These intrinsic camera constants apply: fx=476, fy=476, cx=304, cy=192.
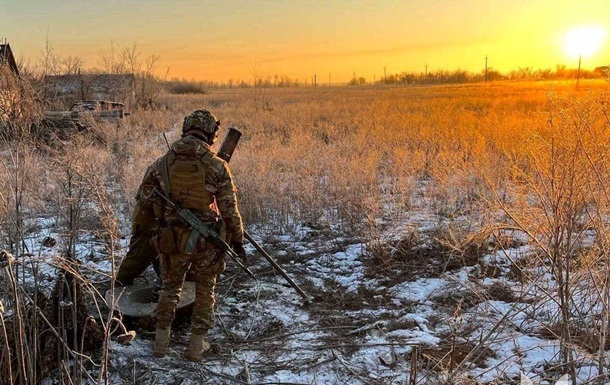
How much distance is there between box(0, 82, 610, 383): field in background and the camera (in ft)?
9.14

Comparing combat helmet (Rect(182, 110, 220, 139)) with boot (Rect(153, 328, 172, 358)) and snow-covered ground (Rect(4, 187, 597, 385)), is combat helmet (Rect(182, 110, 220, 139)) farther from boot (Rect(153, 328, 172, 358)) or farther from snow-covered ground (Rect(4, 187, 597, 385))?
boot (Rect(153, 328, 172, 358))

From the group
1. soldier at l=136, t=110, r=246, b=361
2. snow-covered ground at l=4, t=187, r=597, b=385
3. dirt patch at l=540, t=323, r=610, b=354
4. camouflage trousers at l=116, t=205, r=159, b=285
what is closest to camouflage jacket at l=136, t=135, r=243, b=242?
soldier at l=136, t=110, r=246, b=361

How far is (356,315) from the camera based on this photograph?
4344mm

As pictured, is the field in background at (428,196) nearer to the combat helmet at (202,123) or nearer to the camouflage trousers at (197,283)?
the camouflage trousers at (197,283)

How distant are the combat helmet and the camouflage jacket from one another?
86 millimetres

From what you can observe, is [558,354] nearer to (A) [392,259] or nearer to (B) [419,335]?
(B) [419,335]

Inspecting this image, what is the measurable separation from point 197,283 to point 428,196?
14.0 ft

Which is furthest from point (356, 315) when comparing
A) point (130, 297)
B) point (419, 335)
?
point (130, 297)

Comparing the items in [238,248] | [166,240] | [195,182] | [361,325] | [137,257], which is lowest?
[361,325]

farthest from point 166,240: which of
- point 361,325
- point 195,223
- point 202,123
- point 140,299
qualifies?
point 361,325

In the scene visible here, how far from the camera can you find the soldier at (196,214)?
3.45 m

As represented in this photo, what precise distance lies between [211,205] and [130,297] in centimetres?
135

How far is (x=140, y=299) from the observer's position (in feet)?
14.2

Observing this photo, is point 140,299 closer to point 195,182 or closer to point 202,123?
point 195,182
